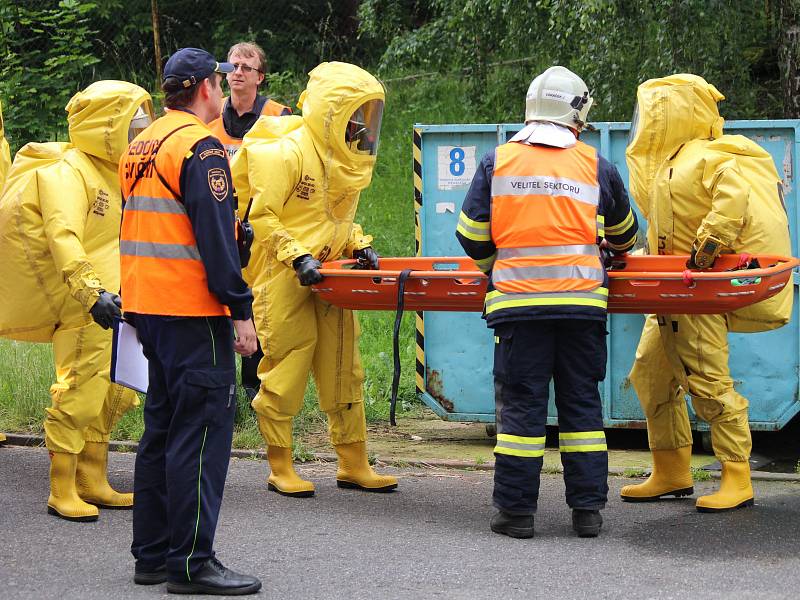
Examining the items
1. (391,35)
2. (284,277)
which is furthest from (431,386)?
(391,35)

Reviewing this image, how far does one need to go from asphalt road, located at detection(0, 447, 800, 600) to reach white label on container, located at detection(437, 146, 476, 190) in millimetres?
1925

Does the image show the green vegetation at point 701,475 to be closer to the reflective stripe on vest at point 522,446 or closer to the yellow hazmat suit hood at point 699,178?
the yellow hazmat suit hood at point 699,178

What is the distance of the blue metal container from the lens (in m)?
7.11

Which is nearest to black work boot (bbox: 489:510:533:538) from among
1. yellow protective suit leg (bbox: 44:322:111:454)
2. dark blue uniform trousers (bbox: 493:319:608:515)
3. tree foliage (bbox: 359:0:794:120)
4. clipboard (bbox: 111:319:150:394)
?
dark blue uniform trousers (bbox: 493:319:608:515)

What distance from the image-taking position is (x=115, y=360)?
5.18 meters

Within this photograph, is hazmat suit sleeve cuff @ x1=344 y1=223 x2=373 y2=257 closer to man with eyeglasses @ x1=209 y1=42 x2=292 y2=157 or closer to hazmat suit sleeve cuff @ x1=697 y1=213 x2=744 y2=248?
man with eyeglasses @ x1=209 y1=42 x2=292 y2=157

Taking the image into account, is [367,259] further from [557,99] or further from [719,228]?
[719,228]

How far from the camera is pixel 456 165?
7.59m

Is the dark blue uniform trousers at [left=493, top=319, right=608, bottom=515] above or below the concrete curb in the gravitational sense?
above

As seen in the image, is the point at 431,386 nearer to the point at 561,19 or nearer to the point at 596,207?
the point at 596,207

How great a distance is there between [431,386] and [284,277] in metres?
1.80

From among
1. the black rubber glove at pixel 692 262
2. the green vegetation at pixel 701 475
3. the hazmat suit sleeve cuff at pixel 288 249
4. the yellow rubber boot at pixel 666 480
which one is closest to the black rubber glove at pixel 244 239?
the hazmat suit sleeve cuff at pixel 288 249

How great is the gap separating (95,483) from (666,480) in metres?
2.87

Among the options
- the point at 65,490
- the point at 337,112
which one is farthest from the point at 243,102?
the point at 65,490
